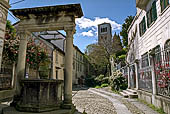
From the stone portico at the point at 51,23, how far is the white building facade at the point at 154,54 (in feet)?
12.4

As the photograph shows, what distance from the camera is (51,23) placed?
4.93 m

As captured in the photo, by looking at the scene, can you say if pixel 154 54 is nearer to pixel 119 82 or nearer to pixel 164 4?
pixel 164 4

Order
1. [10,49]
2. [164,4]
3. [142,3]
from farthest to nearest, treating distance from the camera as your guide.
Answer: [142,3], [10,49], [164,4]

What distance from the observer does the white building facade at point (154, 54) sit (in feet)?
16.6

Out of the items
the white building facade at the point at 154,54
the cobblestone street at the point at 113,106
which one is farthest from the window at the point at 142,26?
the cobblestone street at the point at 113,106

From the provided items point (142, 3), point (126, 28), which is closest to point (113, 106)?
point (142, 3)

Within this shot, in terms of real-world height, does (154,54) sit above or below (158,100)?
above

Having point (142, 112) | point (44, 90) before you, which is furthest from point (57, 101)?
point (142, 112)

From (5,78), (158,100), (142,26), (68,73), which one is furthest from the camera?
(142,26)

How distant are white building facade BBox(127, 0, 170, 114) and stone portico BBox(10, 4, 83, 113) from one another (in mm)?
3772

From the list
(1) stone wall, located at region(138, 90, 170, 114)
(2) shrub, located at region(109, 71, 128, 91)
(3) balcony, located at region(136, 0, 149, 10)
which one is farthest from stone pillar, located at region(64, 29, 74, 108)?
(2) shrub, located at region(109, 71, 128, 91)

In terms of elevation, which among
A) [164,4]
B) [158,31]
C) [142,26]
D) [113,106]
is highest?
[164,4]

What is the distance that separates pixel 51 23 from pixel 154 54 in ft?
16.4

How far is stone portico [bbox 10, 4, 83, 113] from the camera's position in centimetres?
455
